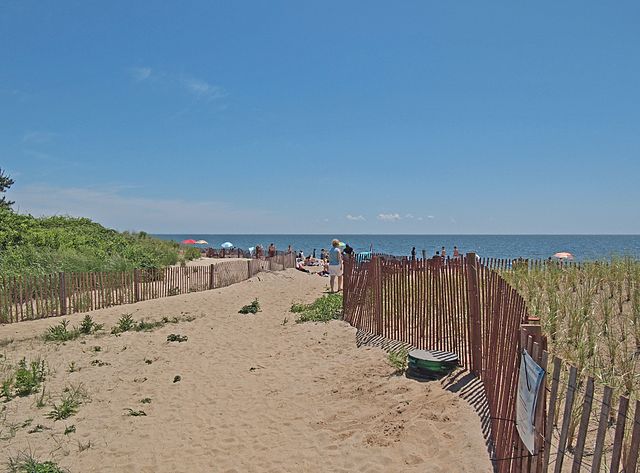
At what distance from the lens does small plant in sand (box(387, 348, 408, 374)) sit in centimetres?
719

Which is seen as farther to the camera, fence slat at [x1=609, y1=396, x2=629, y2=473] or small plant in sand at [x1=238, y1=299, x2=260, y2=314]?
small plant in sand at [x1=238, y1=299, x2=260, y2=314]

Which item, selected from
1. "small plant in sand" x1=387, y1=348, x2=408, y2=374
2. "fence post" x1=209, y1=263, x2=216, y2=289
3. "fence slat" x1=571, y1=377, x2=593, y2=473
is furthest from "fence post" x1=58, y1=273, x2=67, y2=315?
"fence slat" x1=571, y1=377, x2=593, y2=473

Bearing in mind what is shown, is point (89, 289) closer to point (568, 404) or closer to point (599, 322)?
point (599, 322)

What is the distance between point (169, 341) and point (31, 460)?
5765 mm

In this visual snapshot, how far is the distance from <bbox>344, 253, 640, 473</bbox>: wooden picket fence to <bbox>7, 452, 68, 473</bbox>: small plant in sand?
4.36 meters

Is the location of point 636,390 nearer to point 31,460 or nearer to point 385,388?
point 385,388

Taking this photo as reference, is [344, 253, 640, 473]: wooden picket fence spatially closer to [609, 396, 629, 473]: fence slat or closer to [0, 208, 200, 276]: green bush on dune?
[609, 396, 629, 473]: fence slat

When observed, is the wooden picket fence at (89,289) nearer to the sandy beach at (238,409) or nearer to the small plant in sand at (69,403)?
the sandy beach at (238,409)

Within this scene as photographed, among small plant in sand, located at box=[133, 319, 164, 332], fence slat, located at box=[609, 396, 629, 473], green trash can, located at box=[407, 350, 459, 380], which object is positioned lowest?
small plant in sand, located at box=[133, 319, 164, 332]

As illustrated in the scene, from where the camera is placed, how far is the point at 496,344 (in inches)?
188

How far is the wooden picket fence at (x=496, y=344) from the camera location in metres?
2.66

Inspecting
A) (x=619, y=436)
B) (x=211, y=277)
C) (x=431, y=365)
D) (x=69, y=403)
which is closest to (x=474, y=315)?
(x=431, y=365)

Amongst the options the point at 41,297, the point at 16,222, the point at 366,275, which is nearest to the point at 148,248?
the point at 16,222

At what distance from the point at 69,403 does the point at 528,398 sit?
20.9 ft
